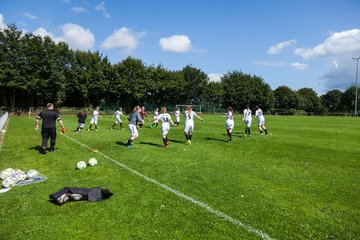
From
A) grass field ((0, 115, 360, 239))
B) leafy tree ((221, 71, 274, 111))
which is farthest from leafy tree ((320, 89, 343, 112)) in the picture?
grass field ((0, 115, 360, 239))

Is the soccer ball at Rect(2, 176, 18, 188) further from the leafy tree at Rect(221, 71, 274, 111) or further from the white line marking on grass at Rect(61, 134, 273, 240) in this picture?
the leafy tree at Rect(221, 71, 274, 111)

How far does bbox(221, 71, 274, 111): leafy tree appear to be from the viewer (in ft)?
289

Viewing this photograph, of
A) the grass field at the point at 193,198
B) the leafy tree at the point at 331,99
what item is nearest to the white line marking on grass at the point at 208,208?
the grass field at the point at 193,198

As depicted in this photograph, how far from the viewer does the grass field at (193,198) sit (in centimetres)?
580

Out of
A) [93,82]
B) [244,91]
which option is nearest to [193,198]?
[93,82]

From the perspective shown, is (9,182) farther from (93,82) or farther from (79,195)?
(93,82)

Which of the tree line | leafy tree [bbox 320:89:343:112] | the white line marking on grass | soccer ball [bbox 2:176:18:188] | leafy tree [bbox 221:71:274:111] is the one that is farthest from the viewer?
leafy tree [bbox 320:89:343:112]

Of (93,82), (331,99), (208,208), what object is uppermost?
(93,82)

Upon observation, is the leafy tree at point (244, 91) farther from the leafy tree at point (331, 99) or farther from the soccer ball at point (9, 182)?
the soccer ball at point (9, 182)

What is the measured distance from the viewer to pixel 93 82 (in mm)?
67062

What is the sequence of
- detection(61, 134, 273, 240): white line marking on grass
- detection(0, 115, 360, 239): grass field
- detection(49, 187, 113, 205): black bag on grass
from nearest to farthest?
detection(61, 134, 273, 240): white line marking on grass, detection(0, 115, 360, 239): grass field, detection(49, 187, 113, 205): black bag on grass

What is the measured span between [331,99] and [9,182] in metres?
156

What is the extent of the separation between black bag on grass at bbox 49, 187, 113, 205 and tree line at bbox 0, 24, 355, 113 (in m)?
57.7

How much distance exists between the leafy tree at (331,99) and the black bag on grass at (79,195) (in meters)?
147
